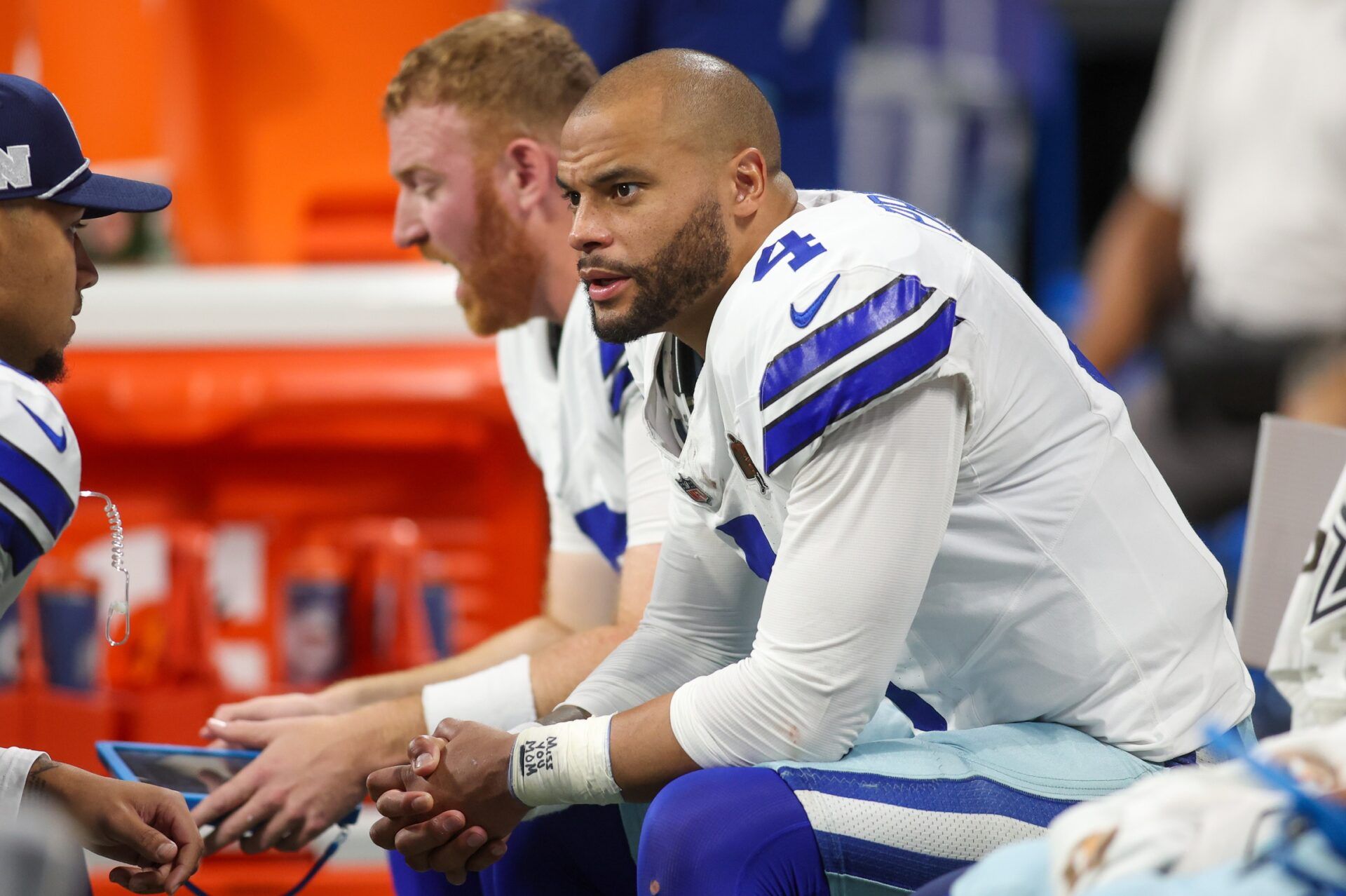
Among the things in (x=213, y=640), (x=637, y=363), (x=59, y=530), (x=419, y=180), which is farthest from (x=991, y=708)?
(x=213, y=640)

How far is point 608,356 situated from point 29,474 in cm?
84

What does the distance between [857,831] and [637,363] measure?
65cm

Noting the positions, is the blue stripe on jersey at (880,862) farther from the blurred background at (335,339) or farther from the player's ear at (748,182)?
the blurred background at (335,339)

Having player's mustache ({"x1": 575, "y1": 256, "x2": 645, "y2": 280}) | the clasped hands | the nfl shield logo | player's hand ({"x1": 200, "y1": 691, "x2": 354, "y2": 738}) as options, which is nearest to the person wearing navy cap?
the clasped hands

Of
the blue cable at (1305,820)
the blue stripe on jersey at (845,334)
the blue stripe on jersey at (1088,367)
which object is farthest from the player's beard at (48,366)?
the blue cable at (1305,820)

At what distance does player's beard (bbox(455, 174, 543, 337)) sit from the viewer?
2332 mm

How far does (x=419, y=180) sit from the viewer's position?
2.34m

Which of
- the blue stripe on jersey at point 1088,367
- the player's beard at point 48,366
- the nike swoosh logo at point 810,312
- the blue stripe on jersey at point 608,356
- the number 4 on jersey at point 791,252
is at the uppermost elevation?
the number 4 on jersey at point 791,252

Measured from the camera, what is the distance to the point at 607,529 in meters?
2.31

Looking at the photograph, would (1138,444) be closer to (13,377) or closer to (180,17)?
(13,377)

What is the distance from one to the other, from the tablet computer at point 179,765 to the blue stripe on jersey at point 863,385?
0.81 meters

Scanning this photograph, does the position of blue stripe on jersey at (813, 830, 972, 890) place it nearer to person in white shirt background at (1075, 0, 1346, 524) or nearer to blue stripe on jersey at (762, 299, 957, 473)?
blue stripe on jersey at (762, 299, 957, 473)

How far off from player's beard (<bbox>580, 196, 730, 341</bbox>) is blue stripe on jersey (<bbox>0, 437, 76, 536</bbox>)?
1.92 feet

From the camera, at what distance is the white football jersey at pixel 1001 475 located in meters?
1.50
